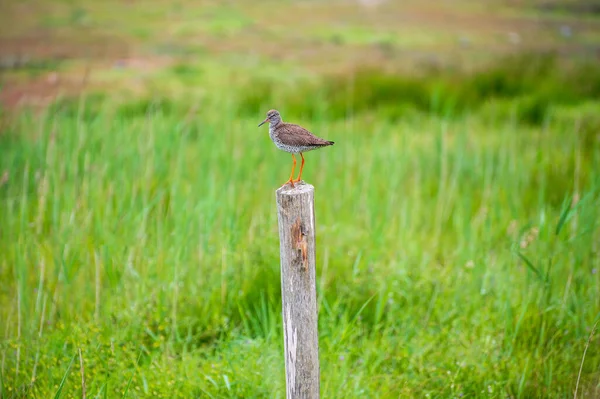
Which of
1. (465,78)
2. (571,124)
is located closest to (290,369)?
(571,124)

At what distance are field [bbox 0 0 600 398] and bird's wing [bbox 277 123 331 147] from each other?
3.60ft

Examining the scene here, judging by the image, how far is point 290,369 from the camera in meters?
2.39

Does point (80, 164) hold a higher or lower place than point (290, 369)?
higher

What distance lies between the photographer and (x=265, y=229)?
4.33 metres

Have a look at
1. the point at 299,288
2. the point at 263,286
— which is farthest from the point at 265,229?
the point at 299,288

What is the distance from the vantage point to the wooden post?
7.51 feet

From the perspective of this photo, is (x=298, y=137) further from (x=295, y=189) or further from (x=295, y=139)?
(x=295, y=189)

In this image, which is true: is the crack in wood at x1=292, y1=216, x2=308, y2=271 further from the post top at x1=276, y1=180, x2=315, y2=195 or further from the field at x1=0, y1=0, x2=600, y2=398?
the field at x1=0, y1=0, x2=600, y2=398

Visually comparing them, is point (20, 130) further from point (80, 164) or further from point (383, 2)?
point (383, 2)

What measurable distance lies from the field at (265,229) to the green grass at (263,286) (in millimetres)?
20

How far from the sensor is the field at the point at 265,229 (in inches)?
121

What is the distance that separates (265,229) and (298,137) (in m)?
2.03

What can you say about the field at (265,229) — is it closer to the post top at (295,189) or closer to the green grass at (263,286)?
the green grass at (263,286)

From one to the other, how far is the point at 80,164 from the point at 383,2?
23.0 feet
